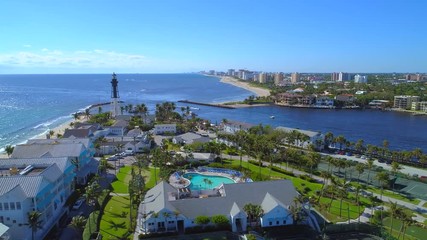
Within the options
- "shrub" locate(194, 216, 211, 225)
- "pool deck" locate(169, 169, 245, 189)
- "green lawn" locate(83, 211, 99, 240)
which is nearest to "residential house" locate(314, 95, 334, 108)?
"pool deck" locate(169, 169, 245, 189)

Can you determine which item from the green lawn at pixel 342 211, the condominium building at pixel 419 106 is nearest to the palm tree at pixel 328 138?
the green lawn at pixel 342 211

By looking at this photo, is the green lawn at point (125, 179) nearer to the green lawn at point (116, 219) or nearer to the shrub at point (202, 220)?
the green lawn at point (116, 219)

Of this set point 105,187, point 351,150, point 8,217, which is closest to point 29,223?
point 8,217

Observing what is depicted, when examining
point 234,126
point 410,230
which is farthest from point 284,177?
point 234,126

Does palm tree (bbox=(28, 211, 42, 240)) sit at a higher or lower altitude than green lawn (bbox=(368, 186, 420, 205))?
higher

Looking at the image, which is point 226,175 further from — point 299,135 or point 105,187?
point 299,135

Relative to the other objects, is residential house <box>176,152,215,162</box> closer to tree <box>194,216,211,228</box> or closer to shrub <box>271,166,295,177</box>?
shrub <box>271,166,295,177</box>
